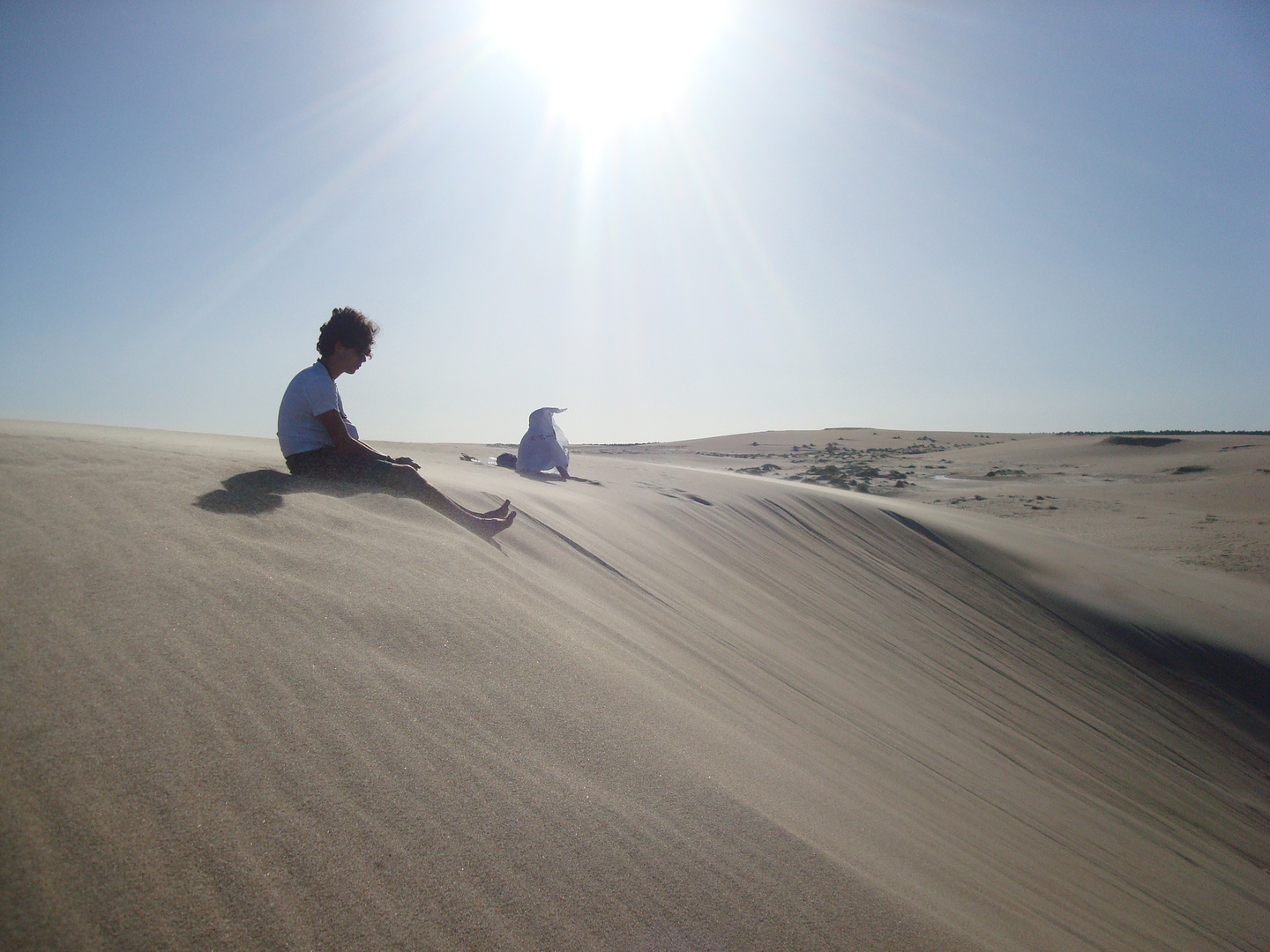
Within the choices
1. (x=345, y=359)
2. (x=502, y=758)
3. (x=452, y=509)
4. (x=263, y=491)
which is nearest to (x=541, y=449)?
(x=345, y=359)

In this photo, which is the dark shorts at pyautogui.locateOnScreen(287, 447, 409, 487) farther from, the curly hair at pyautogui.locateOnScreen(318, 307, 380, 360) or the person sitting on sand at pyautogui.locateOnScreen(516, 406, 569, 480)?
the person sitting on sand at pyautogui.locateOnScreen(516, 406, 569, 480)

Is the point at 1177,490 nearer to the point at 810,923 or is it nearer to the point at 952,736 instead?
the point at 952,736

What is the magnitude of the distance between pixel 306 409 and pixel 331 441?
21 cm

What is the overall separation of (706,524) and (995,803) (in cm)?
349

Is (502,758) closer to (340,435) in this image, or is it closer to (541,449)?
(340,435)

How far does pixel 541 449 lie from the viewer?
7414 millimetres

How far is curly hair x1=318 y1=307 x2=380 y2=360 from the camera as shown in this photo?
381 centimetres

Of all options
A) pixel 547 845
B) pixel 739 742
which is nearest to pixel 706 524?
pixel 739 742

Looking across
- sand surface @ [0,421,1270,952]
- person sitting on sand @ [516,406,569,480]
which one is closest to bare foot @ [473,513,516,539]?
sand surface @ [0,421,1270,952]

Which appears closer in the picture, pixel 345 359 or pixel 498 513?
pixel 498 513

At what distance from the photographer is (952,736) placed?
368cm

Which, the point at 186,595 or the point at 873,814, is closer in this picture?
the point at 186,595

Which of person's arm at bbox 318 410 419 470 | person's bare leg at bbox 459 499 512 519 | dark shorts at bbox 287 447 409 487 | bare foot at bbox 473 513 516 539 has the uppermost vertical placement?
person's arm at bbox 318 410 419 470

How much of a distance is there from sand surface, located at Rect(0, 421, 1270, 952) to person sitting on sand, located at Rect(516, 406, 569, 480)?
7.88 feet
